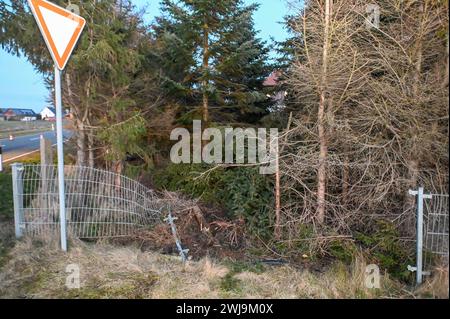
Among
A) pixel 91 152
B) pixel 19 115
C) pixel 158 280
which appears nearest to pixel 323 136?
pixel 158 280

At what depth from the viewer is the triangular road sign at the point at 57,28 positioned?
3.53m

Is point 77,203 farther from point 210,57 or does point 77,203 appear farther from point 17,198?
point 210,57

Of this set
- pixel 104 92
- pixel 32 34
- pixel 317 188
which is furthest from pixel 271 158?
pixel 32 34

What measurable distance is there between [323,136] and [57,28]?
166 inches

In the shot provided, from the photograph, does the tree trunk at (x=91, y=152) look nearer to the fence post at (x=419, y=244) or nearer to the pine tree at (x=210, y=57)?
the pine tree at (x=210, y=57)

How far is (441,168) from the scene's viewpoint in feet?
14.7

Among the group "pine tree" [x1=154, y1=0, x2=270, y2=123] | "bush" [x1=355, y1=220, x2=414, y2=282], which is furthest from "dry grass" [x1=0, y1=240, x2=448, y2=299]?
"pine tree" [x1=154, y1=0, x2=270, y2=123]

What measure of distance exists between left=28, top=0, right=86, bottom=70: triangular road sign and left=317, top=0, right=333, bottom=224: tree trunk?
3745 mm

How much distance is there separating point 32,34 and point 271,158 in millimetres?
5310

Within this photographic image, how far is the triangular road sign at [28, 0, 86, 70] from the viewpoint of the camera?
3533 mm

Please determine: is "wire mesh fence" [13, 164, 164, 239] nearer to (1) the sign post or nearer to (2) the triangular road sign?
(1) the sign post

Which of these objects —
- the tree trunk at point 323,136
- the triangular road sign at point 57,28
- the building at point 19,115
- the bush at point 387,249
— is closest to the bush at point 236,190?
the tree trunk at point 323,136

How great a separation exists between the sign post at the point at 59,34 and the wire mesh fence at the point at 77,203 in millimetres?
676
